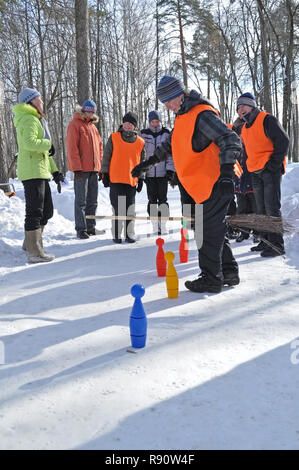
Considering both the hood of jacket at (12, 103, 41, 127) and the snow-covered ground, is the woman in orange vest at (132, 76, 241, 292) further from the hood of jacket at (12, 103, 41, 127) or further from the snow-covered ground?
the hood of jacket at (12, 103, 41, 127)

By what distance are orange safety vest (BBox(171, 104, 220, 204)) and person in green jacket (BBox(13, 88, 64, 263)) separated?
2023 mm

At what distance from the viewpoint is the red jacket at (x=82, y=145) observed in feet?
21.3

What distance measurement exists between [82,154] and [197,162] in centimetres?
338

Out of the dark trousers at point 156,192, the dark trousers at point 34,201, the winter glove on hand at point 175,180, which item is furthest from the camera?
the dark trousers at point 156,192

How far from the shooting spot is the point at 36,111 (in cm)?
499

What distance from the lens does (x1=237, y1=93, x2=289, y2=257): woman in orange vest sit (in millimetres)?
5020

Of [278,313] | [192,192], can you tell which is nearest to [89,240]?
[192,192]

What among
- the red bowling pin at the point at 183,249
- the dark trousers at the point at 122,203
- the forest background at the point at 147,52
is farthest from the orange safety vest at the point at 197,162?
the forest background at the point at 147,52

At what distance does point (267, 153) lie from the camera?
5109mm

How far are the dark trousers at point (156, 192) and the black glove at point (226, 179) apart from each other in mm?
3290

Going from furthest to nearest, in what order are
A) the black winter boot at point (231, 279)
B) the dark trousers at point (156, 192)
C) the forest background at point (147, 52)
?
the forest background at point (147, 52) → the dark trousers at point (156, 192) → the black winter boot at point (231, 279)

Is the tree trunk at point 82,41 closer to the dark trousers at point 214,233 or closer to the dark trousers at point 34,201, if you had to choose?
the dark trousers at point 34,201

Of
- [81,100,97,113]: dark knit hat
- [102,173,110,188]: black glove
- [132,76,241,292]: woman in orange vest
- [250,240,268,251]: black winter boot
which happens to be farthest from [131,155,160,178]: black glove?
[81,100,97,113]: dark knit hat
